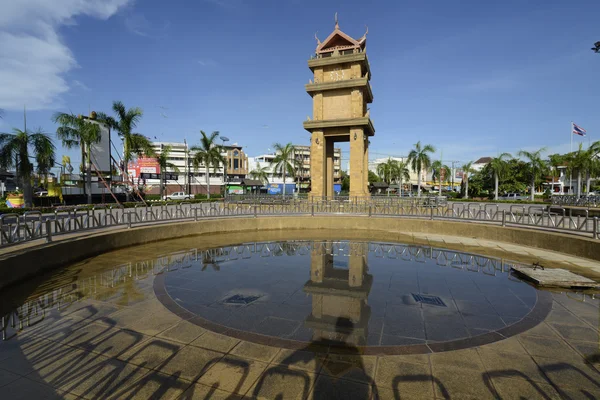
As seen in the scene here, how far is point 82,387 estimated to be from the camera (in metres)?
3.75

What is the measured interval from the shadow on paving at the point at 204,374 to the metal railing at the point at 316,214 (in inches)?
253

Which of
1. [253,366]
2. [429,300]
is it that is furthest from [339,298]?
[253,366]

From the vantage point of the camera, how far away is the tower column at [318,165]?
97.8ft

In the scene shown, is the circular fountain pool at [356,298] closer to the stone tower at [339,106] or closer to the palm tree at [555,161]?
the stone tower at [339,106]

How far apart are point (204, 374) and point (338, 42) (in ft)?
110

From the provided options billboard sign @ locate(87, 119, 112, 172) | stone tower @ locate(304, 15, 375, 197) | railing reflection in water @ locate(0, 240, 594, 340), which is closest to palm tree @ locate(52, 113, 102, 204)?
billboard sign @ locate(87, 119, 112, 172)

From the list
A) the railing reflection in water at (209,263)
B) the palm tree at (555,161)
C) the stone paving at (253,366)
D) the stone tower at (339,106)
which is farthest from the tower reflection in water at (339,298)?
the palm tree at (555,161)

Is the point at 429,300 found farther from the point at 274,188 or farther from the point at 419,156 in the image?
the point at 274,188

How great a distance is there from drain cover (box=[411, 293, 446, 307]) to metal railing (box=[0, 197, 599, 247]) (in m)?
8.44

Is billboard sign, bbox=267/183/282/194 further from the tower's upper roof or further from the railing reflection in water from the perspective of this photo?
the railing reflection in water

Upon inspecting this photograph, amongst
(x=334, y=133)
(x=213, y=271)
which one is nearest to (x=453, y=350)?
(x=213, y=271)

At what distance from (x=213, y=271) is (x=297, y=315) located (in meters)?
4.15

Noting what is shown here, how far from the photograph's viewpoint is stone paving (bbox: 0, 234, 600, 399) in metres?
3.68

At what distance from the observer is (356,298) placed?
686cm
